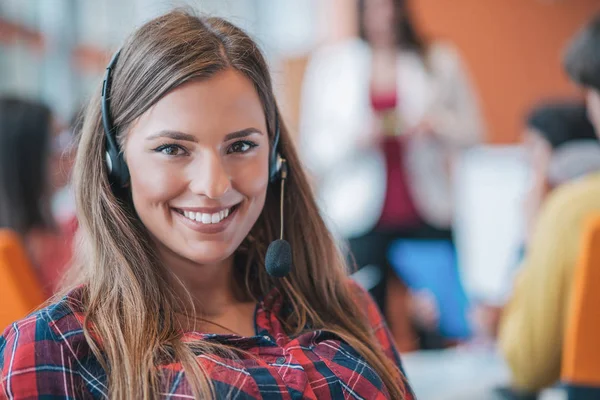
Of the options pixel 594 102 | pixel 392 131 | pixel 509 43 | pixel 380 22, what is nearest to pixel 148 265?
pixel 594 102

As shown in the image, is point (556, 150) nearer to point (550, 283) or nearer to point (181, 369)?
point (550, 283)

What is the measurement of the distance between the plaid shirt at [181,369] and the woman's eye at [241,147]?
0.91 feet

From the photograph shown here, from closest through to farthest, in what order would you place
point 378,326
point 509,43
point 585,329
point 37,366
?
1. point 37,366
2. point 378,326
3. point 585,329
4. point 509,43

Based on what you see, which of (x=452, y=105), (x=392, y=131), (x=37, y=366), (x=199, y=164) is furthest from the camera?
(x=452, y=105)

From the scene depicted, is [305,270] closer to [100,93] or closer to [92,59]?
[100,93]

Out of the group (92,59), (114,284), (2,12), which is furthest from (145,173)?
(92,59)

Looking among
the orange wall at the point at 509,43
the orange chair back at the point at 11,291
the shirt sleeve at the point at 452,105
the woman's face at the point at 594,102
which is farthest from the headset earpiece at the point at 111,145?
the orange wall at the point at 509,43

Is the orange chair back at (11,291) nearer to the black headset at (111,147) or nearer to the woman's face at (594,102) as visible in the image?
the black headset at (111,147)

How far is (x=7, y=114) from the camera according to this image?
226cm

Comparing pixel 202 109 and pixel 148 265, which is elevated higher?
pixel 202 109

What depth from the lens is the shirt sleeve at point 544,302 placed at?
1.54 m

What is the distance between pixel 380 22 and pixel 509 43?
1.69 meters

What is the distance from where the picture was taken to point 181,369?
965 millimetres

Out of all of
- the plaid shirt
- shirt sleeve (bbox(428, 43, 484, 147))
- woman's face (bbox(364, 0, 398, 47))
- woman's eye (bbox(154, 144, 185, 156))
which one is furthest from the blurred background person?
woman's eye (bbox(154, 144, 185, 156))
